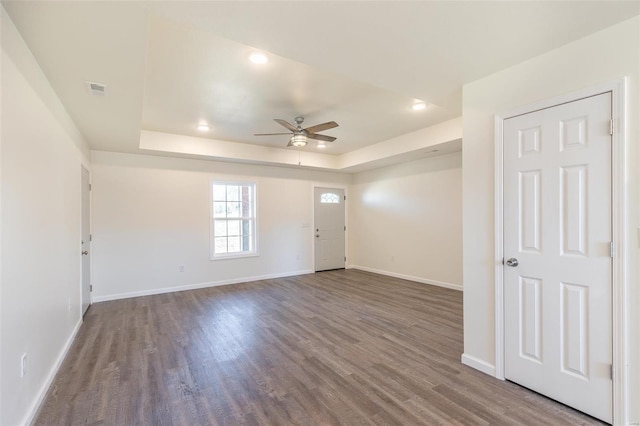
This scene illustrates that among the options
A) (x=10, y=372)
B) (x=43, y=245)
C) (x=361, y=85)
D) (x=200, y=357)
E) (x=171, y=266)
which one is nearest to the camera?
(x=10, y=372)

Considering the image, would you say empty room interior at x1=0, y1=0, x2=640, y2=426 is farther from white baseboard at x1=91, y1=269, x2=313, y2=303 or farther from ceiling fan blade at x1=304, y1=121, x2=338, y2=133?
white baseboard at x1=91, y1=269, x2=313, y2=303

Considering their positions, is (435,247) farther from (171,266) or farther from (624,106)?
(171,266)

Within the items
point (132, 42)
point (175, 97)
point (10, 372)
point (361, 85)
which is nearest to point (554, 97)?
point (361, 85)

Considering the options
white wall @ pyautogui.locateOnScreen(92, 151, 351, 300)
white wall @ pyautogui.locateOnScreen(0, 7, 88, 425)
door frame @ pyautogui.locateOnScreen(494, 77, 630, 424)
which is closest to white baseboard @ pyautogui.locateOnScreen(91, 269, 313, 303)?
white wall @ pyautogui.locateOnScreen(92, 151, 351, 300)

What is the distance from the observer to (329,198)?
7.29m

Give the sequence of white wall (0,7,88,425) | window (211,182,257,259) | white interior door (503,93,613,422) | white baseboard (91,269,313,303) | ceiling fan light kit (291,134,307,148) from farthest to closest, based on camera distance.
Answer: window (211,182,257,259)
white baseboard (91,269,313,303)
ceiling fan light kit (291,134,307,148)
white interior door (503,93,613,422)
white wall (0,7,88,425)

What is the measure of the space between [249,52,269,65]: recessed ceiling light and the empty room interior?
0.08 m

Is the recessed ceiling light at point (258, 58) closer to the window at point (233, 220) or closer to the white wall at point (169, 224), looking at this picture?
the white wall at point (169, 224)

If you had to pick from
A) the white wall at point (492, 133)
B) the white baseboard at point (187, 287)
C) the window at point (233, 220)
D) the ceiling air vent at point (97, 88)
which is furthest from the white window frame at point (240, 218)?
the white wall at point (492, 133)

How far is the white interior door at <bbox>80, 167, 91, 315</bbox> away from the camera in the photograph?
13.0ft

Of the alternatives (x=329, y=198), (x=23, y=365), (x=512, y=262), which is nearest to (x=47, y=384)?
(x=23, y=365)

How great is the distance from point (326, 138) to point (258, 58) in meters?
1.82

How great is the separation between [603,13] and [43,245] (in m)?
4.21

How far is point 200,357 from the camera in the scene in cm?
279
